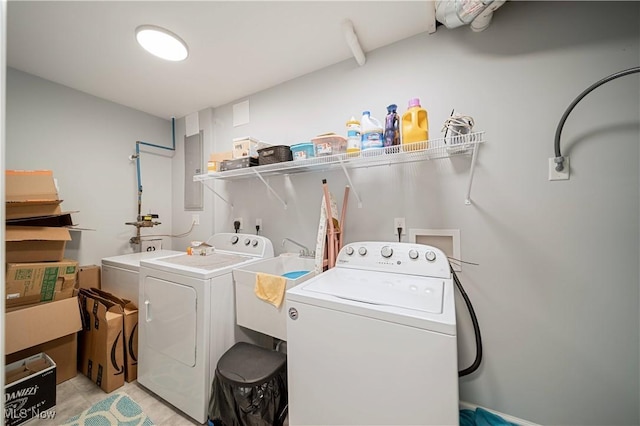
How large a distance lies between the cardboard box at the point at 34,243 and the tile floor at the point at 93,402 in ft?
3.07

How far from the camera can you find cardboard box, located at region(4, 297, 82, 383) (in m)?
1.49

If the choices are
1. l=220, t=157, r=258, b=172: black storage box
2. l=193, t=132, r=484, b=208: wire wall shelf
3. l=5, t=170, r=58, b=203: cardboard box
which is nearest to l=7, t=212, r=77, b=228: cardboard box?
l=5, t=170, r=58, b=203: cardboard box

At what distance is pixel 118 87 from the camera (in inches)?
85.6

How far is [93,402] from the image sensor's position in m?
1.59

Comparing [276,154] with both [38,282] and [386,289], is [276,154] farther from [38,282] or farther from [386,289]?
[38,282]

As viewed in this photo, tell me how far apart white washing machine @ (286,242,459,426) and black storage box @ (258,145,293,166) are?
932 mm

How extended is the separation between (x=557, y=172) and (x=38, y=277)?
3.24 m

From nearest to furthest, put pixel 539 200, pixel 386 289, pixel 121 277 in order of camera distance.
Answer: pixel 386 289 → pixel 539 200 → pixel 121 277

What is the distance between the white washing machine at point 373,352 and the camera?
32.5 inches

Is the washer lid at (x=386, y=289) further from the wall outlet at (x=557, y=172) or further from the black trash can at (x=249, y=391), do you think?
the wall outlet at (x=557, y=172)

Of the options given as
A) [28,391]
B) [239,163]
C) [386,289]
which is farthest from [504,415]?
[28,391]

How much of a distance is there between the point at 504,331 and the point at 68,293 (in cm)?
293

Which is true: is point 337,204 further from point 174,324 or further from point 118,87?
point 118,87

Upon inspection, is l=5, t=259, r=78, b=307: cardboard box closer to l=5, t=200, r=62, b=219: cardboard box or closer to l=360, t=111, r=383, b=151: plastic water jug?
l=5, t=200, r=62, b=219: cardboard box
